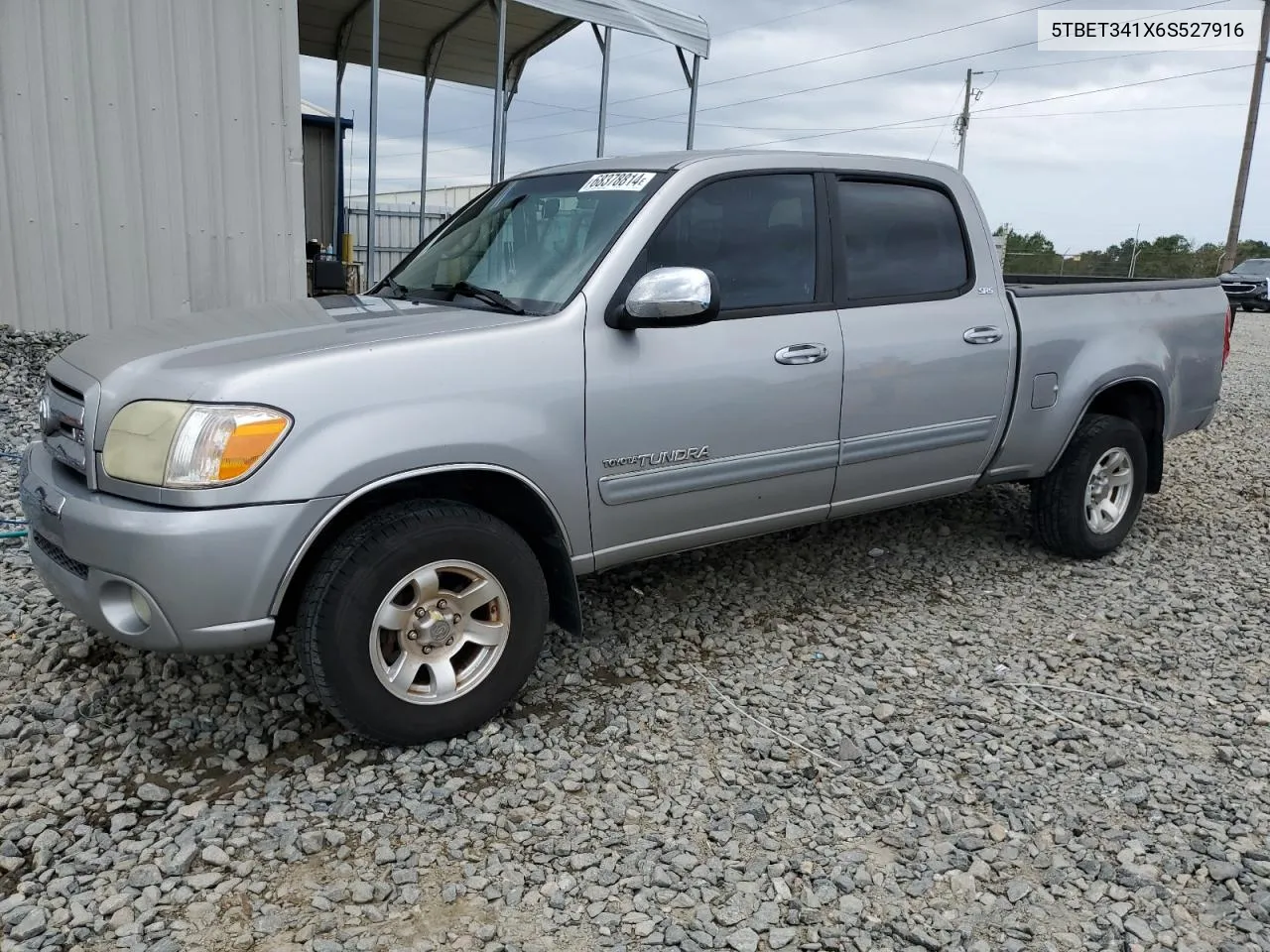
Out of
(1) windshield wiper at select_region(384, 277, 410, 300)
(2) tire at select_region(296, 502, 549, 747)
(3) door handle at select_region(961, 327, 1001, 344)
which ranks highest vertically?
(1) windshield wiper at select_region(384, 277, 410, 300)

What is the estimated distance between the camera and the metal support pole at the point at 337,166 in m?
13.7

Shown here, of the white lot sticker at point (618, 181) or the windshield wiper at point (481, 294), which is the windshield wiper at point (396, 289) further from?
the white lot sticker at point (618, 181)

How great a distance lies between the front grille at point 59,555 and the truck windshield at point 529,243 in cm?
150

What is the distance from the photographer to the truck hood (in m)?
2.85

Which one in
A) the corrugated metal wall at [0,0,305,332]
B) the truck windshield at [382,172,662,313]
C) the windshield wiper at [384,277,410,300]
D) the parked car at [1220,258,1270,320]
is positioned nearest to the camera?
the truck windshield at [382,172,662,313]

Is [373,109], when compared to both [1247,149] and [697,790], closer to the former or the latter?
[697,790]

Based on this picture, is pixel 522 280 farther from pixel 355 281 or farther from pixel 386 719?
pixel 355 281

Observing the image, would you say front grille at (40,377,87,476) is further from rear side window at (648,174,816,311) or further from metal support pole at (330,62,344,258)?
metal support pole at (330,62,344,258)

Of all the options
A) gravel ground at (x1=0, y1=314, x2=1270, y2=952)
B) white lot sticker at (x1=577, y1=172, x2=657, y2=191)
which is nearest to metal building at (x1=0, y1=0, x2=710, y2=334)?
gravel ground at (x1=0, y1=314, x2=1270, y2=952)

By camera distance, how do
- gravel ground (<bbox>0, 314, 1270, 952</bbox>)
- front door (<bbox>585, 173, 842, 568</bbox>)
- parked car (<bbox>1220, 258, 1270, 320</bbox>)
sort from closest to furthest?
gravel ground (<bbox>0, 314, 1270, 952</bbox>) → front door (<bbox>585, 173, 842, 568</bbox>) → parked car (<bbox>1220, 258, 1270, 320</bbox>)

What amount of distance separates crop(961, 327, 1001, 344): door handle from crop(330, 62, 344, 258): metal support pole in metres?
11.6

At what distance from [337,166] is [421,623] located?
13.1m

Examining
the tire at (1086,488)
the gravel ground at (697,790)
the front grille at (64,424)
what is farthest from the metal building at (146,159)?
the tire at (1086,488)

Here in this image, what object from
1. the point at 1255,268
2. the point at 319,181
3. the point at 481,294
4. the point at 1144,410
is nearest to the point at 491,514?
the point at 481,294
